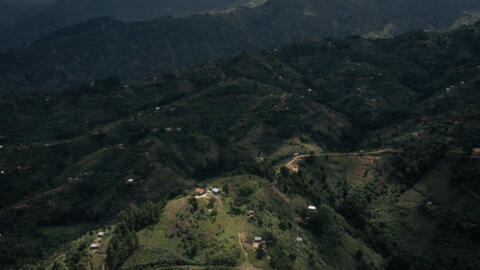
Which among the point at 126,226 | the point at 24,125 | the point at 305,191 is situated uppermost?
the point at 126,226

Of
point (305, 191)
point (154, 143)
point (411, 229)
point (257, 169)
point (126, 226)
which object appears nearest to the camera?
point (126, 226)

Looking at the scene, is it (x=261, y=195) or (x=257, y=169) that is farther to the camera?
(x=257, y=169)

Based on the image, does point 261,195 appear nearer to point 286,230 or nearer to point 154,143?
point 286,230

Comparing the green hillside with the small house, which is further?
the small house

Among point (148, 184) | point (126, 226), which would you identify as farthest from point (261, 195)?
point (148, 184)

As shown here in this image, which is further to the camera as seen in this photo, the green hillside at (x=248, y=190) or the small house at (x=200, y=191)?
the small house at (x=200, y=191)

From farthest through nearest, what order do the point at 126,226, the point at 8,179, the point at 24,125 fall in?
the point at 24,125
the point at 8,179
the point at 126,226

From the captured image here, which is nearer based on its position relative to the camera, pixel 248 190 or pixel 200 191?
pixel 200 191

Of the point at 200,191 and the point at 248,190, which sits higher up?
the point at 248,190
